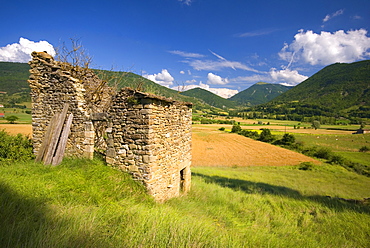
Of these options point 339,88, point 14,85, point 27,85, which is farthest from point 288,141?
point 339,88

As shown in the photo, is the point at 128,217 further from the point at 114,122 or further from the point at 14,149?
the point at 14,149

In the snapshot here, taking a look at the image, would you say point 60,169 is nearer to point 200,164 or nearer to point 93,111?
point 93,111

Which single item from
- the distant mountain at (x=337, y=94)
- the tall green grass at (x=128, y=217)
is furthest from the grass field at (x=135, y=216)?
the distant mountain at (x=337, y=94)

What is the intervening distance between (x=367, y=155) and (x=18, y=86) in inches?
4895

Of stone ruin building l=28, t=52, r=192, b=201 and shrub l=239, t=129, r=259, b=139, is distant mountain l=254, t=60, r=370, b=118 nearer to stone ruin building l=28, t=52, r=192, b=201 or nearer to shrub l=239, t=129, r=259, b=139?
shrub l=239, t=129, r=259, b=139

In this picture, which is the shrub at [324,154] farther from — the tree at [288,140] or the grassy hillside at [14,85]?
the grassy hillside at [14,85]

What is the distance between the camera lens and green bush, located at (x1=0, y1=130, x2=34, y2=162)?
6254 millimetres

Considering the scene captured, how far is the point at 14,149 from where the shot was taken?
643cm

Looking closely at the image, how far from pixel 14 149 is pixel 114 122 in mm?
3907

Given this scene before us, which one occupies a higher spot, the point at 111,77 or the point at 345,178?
the point at 111,77

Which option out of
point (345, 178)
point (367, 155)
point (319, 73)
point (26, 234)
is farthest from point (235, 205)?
point (319, 73)

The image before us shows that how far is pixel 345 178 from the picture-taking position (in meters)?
20.0

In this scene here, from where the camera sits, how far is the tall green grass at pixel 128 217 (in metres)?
2.96

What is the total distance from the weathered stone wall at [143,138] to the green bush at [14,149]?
11.2ft
